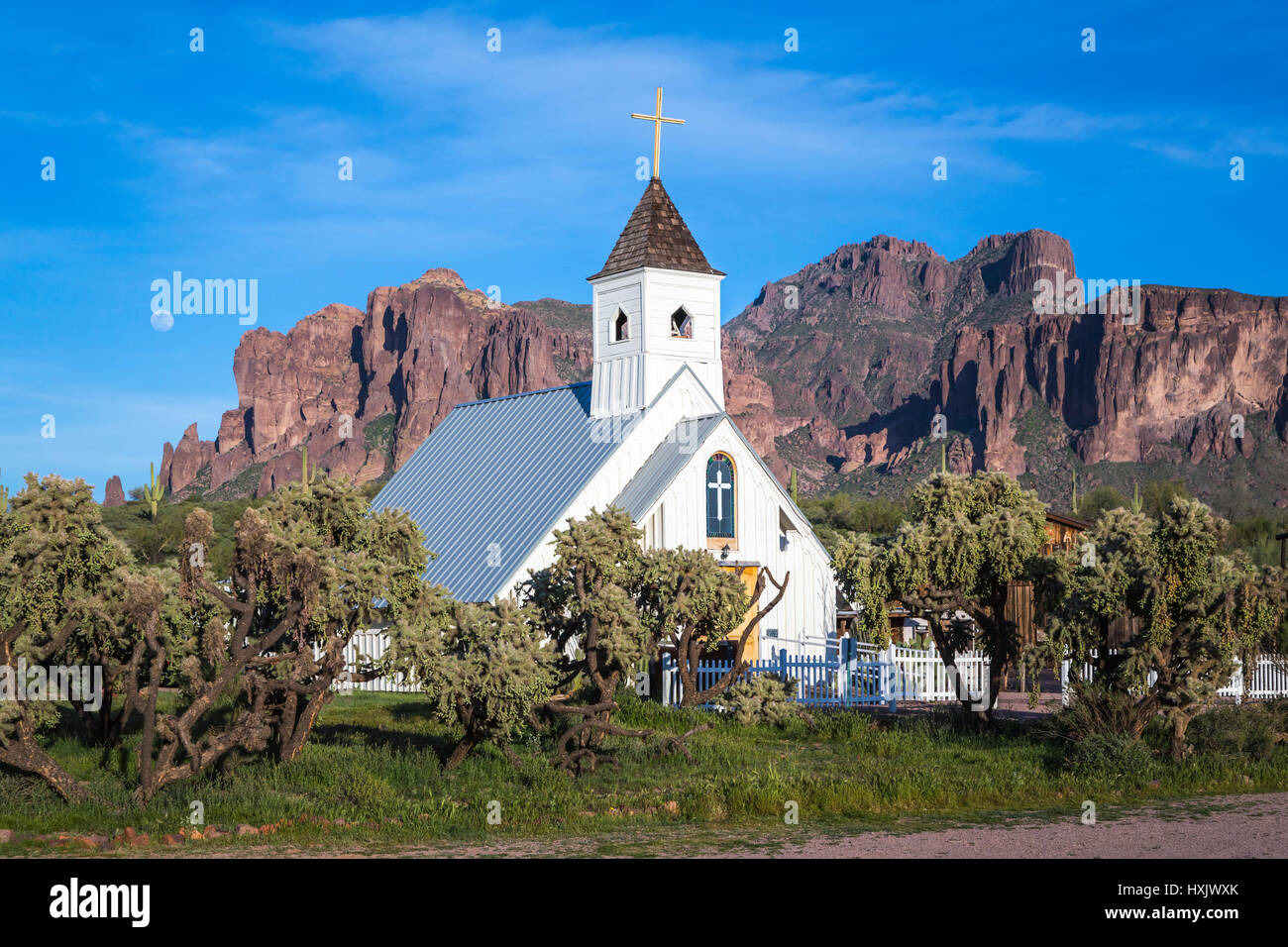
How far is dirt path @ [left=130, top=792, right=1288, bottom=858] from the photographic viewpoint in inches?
508

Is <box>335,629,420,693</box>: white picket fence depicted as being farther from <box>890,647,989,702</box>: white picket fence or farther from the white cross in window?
<box>890,647,989,702</box>: white picket fence

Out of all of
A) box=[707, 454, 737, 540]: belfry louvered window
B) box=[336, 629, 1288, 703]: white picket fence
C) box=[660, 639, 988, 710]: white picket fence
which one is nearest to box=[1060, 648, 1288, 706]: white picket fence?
box=[336, 629, 1288, 703]: white picket fence

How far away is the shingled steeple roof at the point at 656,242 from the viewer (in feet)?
110

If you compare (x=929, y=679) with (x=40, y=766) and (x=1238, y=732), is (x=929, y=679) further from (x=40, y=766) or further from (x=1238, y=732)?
(x=40, y=766)

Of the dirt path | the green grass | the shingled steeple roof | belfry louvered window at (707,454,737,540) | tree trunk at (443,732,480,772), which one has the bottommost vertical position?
the dirt path

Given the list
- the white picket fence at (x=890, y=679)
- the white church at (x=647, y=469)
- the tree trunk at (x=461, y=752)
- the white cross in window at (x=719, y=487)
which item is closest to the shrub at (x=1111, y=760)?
the tree trunk at (x=461, y=752)

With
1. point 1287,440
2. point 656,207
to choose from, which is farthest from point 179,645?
point 1287,440

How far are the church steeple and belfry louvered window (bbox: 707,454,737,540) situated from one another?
2.56 m

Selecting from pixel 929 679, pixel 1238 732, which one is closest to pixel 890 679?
pixel 929 679

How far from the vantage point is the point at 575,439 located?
A: 33.2 meters

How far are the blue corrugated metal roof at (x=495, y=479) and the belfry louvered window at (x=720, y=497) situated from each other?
2.33m

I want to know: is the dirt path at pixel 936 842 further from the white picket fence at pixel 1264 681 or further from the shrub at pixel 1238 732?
the white picket fence at pixel 1264 681

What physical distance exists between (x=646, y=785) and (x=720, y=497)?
1401cm

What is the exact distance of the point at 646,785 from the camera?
56.8 ft
